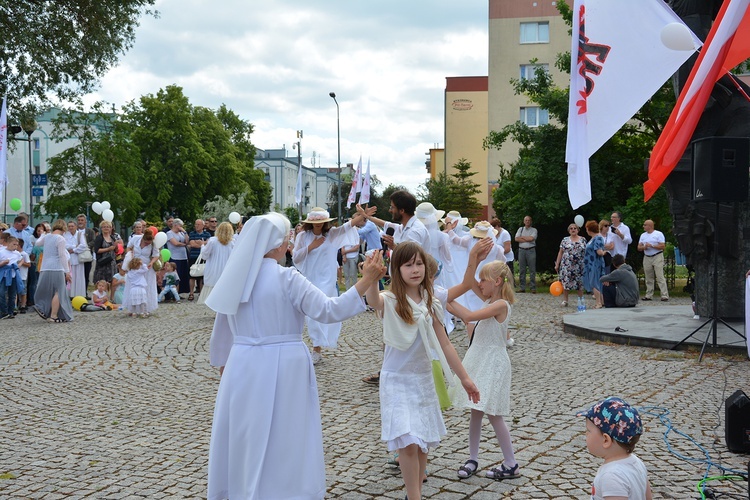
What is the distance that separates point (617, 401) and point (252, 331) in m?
1.99

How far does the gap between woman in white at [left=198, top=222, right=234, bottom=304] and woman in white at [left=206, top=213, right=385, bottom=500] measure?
11441mm

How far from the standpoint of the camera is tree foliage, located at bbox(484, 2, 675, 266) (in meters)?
23.4

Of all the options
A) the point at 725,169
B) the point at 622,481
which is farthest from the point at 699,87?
the point at 622,481

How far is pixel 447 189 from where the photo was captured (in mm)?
60406

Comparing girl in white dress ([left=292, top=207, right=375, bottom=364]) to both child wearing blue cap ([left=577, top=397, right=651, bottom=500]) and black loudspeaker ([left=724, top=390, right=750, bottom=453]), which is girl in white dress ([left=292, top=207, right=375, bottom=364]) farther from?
child wearing blue cap ([left=577, top=397, right=651, bottom=500])

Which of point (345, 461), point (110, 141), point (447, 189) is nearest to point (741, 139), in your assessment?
point (345, 461)

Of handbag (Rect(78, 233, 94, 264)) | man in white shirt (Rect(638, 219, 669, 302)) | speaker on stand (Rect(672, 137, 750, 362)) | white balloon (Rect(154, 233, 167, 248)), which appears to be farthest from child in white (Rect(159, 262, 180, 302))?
speaker on stand (Rect(672, 137, 750, 362))

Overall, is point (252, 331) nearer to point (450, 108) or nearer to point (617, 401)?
point (617, 401)

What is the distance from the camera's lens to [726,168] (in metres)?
9.67

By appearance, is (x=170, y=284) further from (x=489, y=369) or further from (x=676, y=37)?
(x=489, y=369)

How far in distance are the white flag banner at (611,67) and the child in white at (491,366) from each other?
2.54 meters

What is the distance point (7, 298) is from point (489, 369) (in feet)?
46.7

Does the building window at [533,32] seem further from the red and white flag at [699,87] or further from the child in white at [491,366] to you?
the child in white at [491,366]

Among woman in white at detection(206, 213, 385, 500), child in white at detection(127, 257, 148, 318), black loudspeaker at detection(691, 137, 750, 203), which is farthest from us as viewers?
child in white at detection(127, 257, 148, 318)
